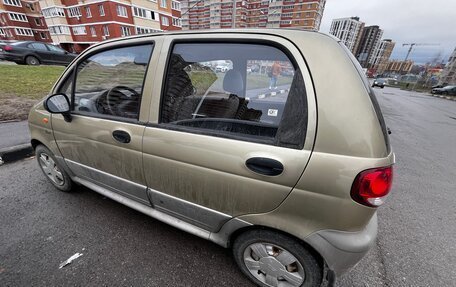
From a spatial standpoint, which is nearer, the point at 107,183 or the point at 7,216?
the point at 107,183

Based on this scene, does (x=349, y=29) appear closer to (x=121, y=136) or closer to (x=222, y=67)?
(x=222, y=67)

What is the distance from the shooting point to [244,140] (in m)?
1.32

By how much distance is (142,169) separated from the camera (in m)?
1.74

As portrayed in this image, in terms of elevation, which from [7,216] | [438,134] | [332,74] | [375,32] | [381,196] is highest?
[375,32]

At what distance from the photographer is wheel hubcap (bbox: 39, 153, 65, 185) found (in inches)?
102

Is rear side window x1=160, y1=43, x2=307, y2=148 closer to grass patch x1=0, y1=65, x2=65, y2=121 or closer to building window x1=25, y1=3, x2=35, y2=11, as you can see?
grass patch x1=0, y1=65, x2=65, y2=121

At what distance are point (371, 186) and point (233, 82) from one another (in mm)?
1232

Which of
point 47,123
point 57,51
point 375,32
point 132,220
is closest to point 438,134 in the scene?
point 132,220

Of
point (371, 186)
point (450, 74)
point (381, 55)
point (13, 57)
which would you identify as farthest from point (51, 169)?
point (381, 55)

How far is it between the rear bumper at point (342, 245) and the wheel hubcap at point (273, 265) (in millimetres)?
236

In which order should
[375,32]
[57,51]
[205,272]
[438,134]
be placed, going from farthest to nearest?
[375,32]
[57,51]
[438,134]
[205,272]

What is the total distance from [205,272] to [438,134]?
860cm

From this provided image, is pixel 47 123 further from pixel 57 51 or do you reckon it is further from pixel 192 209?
pixel 57 51

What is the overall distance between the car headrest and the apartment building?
64.0 m
